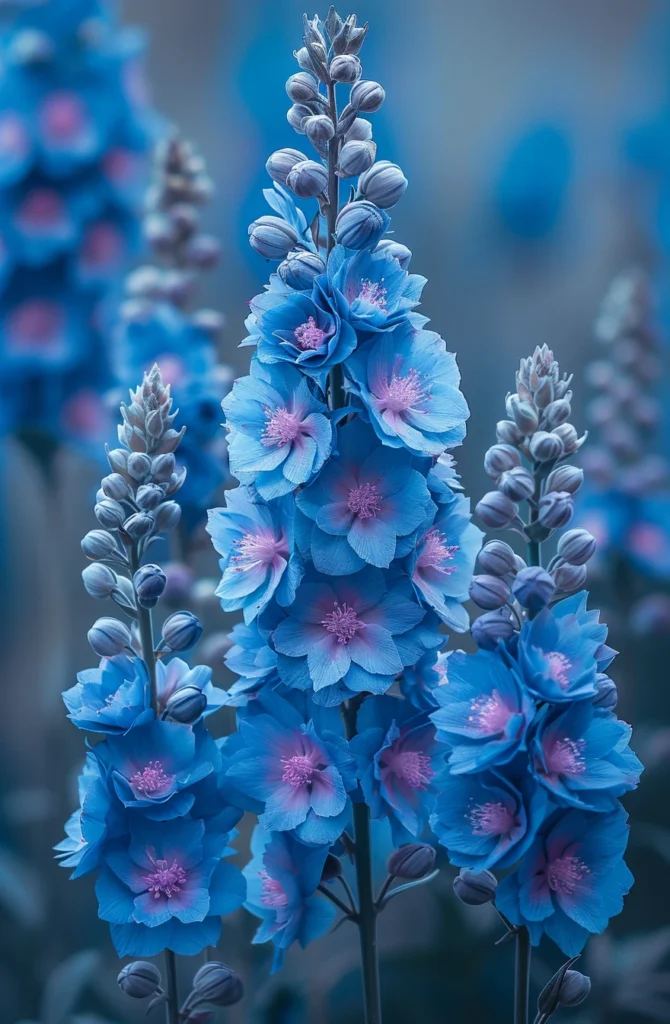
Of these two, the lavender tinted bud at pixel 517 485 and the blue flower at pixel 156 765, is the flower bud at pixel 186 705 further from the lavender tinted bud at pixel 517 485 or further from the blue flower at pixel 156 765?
the lavender tinted bud at pixel 517 485

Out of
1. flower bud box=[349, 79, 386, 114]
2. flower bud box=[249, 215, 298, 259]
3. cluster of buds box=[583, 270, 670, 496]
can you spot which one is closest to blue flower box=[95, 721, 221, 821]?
flower bud box=[249, 215, 298, 259]

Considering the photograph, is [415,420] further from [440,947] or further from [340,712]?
[440,947]

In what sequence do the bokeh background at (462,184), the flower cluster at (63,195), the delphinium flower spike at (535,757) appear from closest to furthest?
the delphinium flower spike at (535,757)
the flower cluster at (63,195)
the bokeh background at (462,184)

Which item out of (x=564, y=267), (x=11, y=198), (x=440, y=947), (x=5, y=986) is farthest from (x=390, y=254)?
(x=564, y=267)

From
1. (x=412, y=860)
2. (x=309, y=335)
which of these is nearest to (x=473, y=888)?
(x=412, y=860)

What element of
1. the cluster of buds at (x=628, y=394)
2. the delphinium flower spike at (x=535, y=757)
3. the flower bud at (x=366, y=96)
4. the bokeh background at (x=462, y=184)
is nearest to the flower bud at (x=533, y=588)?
the delphinium flower spike at (x=535, y=757)

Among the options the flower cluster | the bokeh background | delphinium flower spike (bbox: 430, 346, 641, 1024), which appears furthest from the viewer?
the bokeh background

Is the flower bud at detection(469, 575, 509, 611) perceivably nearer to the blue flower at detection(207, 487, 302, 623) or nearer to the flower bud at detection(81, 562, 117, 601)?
the blue flower at detection(207, 487, 302, 623)
